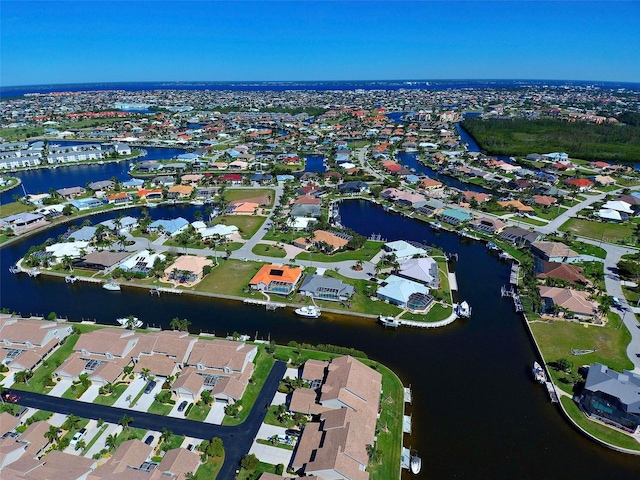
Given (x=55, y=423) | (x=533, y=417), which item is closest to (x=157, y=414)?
(x=55, y=423)

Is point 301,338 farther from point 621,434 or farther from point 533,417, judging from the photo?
point 621,434

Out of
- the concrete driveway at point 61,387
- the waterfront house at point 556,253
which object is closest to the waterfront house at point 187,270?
the concrete driveway at point 61,387

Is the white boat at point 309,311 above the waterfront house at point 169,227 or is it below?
below

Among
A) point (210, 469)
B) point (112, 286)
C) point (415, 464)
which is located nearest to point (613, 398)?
point (415, 464)

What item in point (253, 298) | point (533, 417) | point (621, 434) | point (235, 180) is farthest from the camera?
point (235, 180)

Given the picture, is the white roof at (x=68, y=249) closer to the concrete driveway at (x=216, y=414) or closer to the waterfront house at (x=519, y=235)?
the concrete driveway at (x=216, y=414)

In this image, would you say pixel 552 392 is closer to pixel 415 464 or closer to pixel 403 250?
pixel 415 464
